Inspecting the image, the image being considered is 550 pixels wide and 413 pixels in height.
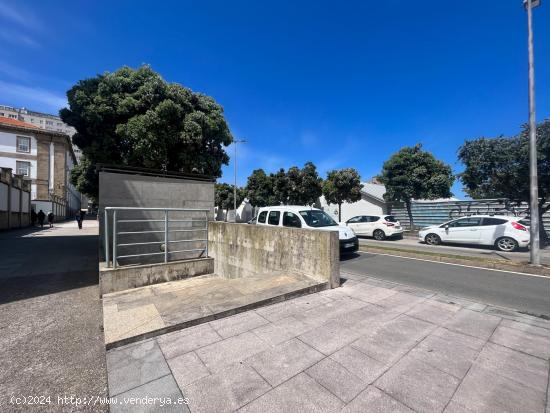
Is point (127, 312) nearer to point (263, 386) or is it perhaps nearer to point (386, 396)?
point (263, 386)

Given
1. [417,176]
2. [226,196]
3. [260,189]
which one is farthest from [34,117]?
[417,176]

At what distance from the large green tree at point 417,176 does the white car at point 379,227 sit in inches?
141

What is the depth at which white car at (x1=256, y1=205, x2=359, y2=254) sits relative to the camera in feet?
28.4

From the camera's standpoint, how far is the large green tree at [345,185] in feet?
71.6

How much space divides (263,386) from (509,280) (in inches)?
280

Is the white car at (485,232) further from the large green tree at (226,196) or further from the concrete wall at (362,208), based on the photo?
the large green tree at (226,196)

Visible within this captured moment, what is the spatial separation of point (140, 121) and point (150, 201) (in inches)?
191

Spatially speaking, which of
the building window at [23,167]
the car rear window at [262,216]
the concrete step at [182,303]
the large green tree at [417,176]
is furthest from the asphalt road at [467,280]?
the building window at [23,167]

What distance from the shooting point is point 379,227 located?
51.5ft

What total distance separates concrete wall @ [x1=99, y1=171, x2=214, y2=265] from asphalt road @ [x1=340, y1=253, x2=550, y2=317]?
516 cm

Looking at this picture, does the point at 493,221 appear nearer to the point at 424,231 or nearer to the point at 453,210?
the point at 424,231

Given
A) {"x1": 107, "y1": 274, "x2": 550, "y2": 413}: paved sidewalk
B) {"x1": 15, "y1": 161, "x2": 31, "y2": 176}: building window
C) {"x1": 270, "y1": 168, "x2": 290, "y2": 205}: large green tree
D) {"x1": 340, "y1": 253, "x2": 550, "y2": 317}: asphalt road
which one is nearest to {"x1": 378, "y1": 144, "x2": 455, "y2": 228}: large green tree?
{"x1": 270, "y1": 168, "x2": 290, "y2": 205}: large green tree

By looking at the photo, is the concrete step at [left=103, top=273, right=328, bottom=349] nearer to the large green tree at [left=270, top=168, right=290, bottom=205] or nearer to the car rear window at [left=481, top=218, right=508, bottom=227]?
the car rear window at [left=481, top=218, right=508, bottom=227]

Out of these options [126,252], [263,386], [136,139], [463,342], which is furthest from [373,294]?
[136,139]
